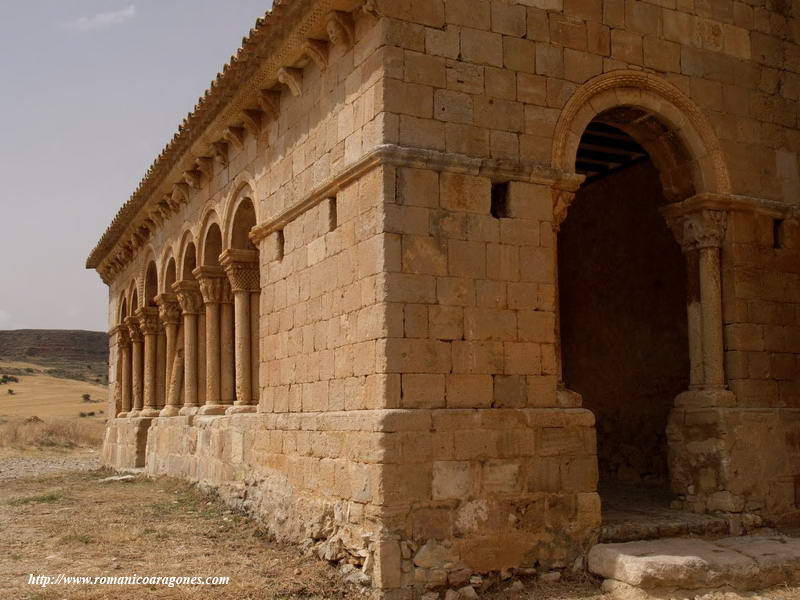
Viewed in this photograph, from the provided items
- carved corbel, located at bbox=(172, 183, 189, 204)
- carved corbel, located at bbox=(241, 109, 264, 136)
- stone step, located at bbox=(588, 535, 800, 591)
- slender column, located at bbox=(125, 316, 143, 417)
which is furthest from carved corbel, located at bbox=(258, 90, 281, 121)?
slender column, located at bbox=(125, 316, 143, 417)

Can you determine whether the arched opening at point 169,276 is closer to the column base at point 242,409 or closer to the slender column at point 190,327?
the slender column at point 190,327

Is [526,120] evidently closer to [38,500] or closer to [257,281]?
[257,281]

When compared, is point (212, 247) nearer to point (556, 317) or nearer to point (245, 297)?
point (245, 297)

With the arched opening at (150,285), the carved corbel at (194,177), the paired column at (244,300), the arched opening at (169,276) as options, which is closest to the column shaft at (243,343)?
the paired column at (244,300)

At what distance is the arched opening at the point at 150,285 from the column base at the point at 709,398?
1110 centimetres

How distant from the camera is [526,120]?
748cm

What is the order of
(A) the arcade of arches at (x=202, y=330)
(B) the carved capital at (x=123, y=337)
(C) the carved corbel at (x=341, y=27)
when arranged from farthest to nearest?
(B) the carved capital at (x=123, y=337), (A) the arcade of arches at (x=202, y=330), (C) the carved corbel at (x=341, y=27)

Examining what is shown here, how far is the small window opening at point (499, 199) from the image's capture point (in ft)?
24.3

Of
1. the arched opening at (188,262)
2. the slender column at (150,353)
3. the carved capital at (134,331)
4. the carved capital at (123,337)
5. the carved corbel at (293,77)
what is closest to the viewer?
the carved corbel at (293,77)

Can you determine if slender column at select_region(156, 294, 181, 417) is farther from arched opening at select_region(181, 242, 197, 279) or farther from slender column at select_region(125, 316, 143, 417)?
slender column at select_region(125, 316, 143, 417)

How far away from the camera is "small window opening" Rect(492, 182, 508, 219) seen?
7.42 metres

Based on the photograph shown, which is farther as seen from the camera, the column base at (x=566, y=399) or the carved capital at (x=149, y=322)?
the carved capital at (x=149, y=322)

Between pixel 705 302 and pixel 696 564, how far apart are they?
2.65 meters

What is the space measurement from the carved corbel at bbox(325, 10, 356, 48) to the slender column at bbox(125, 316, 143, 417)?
1155 cm
